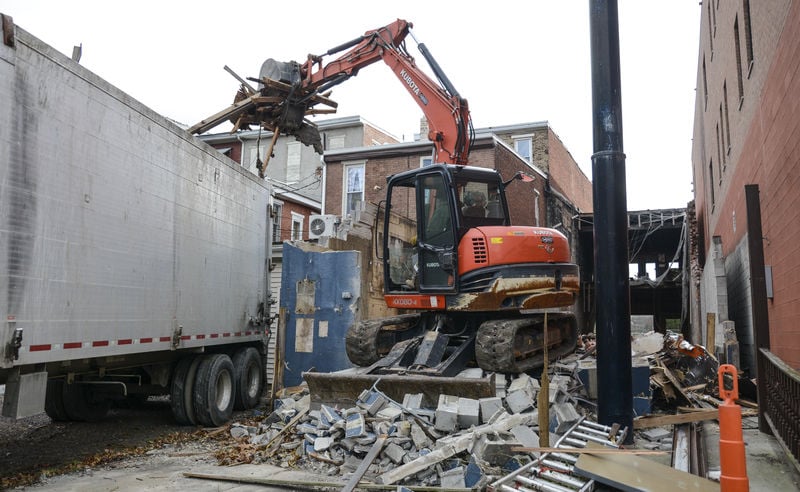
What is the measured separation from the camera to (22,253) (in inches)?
228

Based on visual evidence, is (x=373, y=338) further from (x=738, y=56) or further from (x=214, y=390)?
(x=738, y=56)

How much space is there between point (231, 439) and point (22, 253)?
3.84 meters

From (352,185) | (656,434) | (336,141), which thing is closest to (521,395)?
(656,434)

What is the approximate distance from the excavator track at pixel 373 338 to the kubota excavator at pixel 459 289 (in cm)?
2

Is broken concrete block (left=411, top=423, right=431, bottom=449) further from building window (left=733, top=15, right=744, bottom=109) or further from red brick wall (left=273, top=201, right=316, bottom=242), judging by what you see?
red brick wall (left=273, top=201, right=316, bottom=242)

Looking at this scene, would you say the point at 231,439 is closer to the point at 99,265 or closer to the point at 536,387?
the point at 99,265

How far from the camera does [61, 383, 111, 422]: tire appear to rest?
9.68 metres

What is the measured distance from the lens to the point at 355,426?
6723 mm

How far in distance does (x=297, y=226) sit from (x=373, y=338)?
16213 millimetres

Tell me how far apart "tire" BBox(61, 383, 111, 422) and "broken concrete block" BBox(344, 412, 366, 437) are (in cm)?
515

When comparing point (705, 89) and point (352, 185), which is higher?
point (705, 89)

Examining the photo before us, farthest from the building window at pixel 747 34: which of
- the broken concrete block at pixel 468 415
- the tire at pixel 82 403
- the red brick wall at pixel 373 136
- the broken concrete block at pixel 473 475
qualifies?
the red brick wall at pixel 373 136

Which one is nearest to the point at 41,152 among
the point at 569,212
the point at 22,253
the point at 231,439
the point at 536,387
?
the point at 22,253

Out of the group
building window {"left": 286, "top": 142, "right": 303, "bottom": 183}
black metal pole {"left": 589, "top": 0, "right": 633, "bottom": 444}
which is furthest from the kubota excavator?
building window {"left": 286, "top": 142, "right": 303, "bottom": 183}
